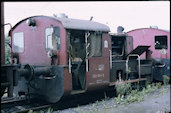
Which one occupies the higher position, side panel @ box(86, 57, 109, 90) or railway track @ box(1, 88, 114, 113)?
side panel @ box(86, 57, 109, 90)

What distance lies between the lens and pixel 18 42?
834 cm

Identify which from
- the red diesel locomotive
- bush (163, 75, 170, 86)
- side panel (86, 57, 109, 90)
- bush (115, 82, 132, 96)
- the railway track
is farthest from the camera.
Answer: bush (163, 75, 170, 86)

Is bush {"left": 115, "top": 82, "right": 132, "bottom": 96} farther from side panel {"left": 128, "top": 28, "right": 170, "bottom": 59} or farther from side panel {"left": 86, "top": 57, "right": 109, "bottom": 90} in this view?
side panel {"left": 128, "top": 28, "right": 170, "bottom": 59}

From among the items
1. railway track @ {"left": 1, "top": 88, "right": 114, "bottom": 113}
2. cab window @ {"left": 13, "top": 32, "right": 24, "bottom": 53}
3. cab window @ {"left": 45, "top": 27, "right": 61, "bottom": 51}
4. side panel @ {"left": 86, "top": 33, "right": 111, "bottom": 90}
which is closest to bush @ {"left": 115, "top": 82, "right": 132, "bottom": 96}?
side panel @ {"left": 86, "top": 33, "right": 111, "bottom": 90}

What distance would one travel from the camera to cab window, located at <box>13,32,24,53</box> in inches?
324

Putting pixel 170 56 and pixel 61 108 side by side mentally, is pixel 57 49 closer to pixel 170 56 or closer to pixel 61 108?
pixel 61 108

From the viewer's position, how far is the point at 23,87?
7723 millimetres

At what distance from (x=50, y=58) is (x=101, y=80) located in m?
1.92

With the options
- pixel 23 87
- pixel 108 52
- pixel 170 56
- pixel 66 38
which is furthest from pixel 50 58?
pixel 170 56

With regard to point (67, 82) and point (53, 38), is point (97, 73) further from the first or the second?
point (53, 38)

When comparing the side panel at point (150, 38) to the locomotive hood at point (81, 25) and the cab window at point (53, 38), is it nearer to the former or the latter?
the locomotive hood at point (81, 25)

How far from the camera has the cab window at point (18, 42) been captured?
27.0 feet

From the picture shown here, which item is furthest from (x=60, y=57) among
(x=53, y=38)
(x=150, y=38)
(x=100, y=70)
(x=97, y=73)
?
(x=150, y=38)

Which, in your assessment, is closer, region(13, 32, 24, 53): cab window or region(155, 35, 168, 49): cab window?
region(13, 32, 24, 53): cab window
